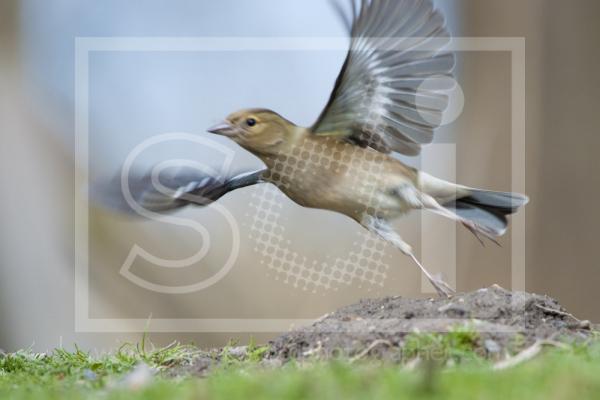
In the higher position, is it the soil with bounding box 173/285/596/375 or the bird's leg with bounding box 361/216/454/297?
the bird's leg with bounding box 361/216/454/297

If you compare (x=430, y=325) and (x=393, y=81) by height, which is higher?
(x=393, y=81)

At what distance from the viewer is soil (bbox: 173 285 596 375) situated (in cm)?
168

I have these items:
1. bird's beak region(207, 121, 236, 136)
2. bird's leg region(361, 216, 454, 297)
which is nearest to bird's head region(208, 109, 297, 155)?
bird's beak region(207, 121, 236, 136)

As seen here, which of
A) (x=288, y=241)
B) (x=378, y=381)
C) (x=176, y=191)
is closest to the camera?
(x=378, y=381)

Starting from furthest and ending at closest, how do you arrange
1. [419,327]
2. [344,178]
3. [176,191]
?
1. [176,191]
2. [344,178]
3. [419,327]

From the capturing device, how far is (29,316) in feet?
14.2

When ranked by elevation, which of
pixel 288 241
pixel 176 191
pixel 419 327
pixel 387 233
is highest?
pixel 176 191

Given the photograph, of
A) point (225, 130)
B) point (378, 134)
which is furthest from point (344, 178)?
point (225, 130)

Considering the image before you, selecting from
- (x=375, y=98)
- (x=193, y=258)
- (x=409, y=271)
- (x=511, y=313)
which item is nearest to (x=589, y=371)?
(x=511, y=313)

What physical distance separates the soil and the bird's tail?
0.34 m

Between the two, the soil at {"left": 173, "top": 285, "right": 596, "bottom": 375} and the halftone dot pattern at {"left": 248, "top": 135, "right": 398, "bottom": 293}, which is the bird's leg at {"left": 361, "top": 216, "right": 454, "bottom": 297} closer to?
the halftone dot pattern at {"left": 248, "top": 135, "right": 398, "bottom": 293}

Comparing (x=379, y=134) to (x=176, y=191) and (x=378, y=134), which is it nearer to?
(x=378, y=134)

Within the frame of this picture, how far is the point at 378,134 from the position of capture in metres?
2.35

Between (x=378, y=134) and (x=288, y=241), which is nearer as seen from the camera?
(x=378, y=134)
